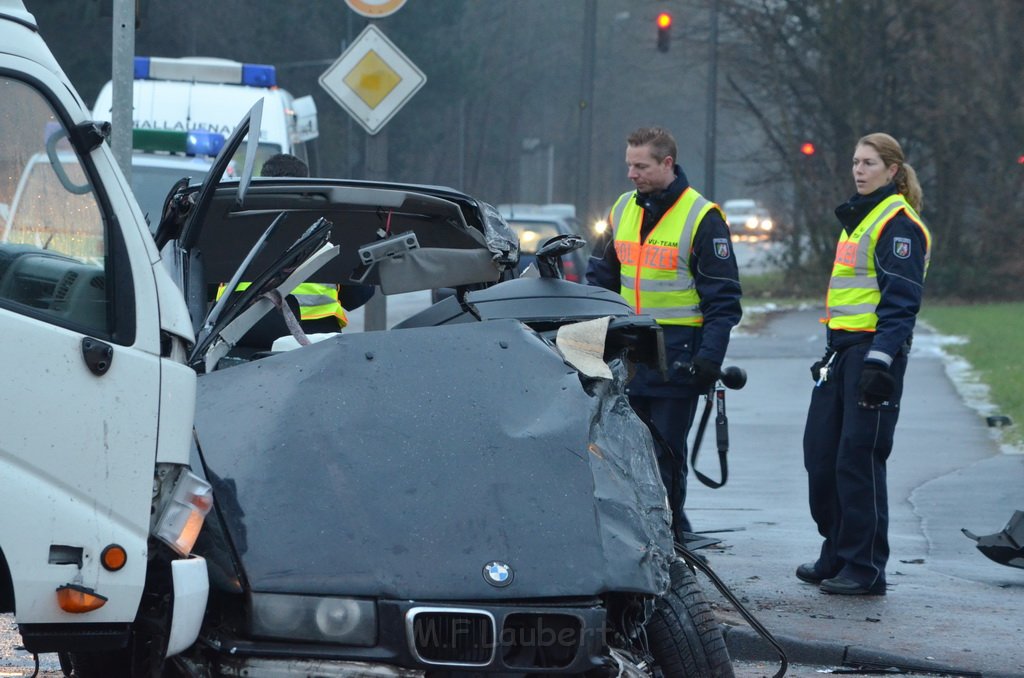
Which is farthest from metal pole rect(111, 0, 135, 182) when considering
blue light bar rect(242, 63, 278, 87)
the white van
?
blue light bar rect(242, 63, 278, 87)

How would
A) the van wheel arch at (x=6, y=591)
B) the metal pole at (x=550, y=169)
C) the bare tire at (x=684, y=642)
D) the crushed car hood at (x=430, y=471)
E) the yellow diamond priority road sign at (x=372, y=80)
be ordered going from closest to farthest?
the van wheel arch at (x=6, y=591) → the crushed car hood at (x=430, y=471) → the bare tire at (x=684, y=642) → the yellow diamond priority road sign at (x=372, y=80) → the metal pole at (x=550, y=169)

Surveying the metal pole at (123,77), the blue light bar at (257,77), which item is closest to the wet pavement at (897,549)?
the metal pole at (123,77)

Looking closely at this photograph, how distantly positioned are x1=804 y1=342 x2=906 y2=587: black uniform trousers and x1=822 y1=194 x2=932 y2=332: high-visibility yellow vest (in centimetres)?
12

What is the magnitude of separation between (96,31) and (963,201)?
19.2 metres

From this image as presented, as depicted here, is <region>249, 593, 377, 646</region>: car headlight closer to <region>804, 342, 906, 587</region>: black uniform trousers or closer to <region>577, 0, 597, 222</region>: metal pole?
<region>804, 342, 906, 587</region>: black uniform trousers

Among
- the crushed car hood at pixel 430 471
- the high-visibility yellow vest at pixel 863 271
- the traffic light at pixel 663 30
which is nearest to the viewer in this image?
the crushed car hood at pixel 430 471

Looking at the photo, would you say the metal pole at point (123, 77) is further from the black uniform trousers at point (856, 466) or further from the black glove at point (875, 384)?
the black glove at point (875, 384)

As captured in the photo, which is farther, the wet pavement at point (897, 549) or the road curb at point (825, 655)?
the wet pavement at point (897, 549)

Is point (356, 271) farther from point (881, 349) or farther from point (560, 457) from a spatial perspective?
point (881, 349)

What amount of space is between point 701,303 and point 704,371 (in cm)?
39

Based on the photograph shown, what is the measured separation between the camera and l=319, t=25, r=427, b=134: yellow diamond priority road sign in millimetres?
10711

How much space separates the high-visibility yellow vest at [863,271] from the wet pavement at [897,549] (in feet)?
3.68

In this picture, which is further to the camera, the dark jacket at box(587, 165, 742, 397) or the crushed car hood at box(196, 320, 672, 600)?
the dark jacket at box(587, 165, 742, 397)

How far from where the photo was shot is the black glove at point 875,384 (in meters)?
6.27
